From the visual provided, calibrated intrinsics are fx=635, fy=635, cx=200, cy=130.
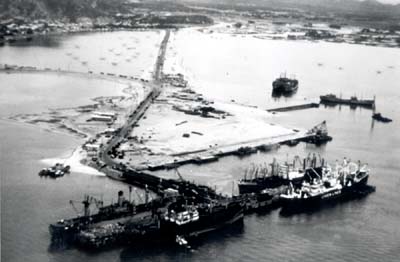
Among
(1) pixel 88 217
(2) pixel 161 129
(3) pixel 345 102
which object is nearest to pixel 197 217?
(1) pixel 88 217

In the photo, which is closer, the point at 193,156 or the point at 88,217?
the point at 88,217

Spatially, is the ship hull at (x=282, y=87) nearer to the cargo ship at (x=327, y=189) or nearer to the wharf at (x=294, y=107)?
the wharf at (x=294, y=107)

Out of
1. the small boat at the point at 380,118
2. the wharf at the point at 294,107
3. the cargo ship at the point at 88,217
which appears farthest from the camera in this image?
the wharf at the point at 294,107

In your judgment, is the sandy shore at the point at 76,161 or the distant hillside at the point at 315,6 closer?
the sandy shore at the point at 76,161

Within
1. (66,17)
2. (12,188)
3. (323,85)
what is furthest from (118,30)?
(12,188)

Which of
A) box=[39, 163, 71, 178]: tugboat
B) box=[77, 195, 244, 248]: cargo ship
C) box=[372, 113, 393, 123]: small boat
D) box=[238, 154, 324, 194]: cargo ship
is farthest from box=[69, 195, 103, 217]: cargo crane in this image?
box=[372, 113, 393, 123]: small boat

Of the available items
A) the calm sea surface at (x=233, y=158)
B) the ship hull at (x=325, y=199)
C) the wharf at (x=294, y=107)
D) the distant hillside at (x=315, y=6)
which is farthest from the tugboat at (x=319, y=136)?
the distant hillside at (x=315, y=6)

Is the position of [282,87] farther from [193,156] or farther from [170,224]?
[170,224]
